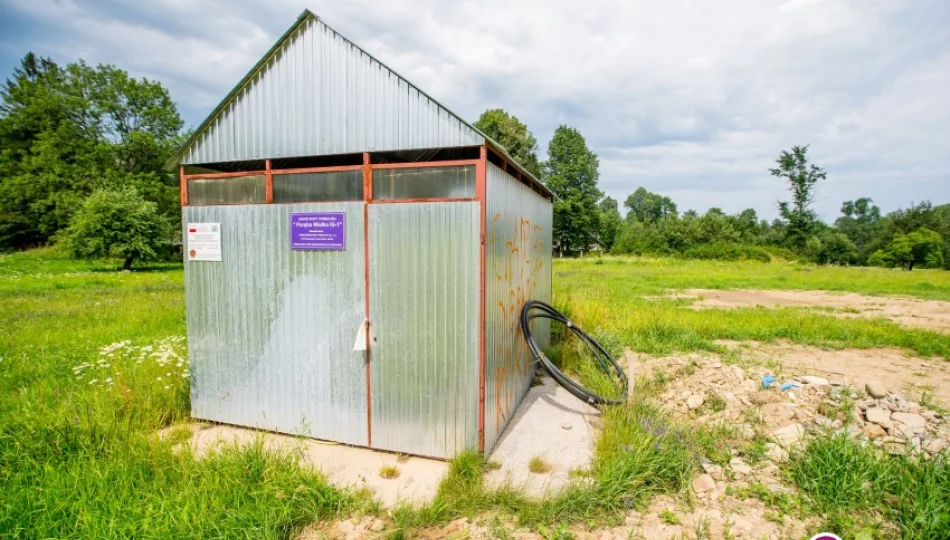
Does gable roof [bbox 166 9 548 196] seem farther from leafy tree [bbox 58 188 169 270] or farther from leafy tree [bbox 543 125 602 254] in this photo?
leafy tree [bbox 543 125 602 254]

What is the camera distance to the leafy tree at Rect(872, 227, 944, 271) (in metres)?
42.4

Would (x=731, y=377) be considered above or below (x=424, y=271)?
below

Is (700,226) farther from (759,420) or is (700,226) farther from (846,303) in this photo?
(759,420)

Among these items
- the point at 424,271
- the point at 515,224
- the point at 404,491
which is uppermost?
the point at 515,224

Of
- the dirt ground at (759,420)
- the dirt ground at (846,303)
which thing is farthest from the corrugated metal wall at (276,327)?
the dirt ground at (846,303)

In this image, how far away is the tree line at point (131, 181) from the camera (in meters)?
24.9

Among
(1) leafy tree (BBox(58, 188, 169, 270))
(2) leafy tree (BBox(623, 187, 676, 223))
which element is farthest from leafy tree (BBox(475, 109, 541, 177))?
(2) leafy tree (BBox(623, 187, 676, 223))

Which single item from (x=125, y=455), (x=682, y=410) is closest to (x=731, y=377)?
(x=682, y=410)

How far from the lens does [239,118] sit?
15.7ft

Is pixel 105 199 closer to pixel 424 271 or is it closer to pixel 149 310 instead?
pixel 149 310

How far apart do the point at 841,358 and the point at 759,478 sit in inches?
233

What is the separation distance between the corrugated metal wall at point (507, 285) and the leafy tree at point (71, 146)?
36.8 m

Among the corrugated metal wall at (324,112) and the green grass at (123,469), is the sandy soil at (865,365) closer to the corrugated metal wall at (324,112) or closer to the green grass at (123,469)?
the corrugated metal wall at (324,112)

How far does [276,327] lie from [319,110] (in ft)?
8.45
